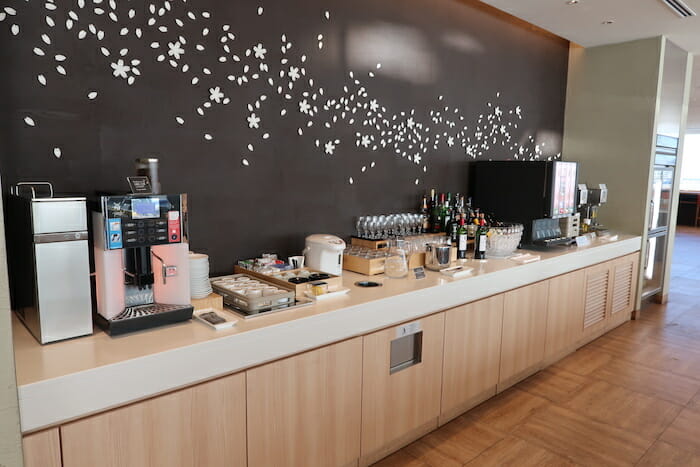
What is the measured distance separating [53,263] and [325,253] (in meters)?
1.35

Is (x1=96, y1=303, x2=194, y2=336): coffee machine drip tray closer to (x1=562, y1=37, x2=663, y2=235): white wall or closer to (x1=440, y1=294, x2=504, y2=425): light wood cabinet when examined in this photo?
(x1=440, y1=294, x2=504, y2=425): light wood cabinet

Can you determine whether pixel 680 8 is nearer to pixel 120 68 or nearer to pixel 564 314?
pixel 564 314

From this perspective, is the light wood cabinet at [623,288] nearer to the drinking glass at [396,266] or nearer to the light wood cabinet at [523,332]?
the light wood cabinet at [523,332]

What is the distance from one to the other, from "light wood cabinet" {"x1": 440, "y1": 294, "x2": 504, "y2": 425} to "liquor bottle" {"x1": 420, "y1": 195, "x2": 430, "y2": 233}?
82 cm

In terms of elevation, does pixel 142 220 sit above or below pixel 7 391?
above

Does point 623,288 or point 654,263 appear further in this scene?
point 654,263

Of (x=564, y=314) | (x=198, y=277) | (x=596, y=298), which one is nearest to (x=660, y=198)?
(x=596, y=298)

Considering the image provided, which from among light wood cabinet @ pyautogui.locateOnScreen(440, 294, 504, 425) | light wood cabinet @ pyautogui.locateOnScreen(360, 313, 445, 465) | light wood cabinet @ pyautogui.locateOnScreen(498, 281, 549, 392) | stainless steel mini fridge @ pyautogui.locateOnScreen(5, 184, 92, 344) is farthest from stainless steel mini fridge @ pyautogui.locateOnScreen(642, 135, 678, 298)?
stainless steel mini fridge @ pyautogui.locateOnScreen(5, 184, 92, 344)

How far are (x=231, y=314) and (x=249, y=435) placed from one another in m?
0.48

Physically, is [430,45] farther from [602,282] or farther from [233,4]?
[602,282]

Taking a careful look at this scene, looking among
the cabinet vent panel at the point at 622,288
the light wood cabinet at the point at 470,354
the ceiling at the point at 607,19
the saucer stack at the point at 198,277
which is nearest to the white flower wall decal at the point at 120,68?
the saucer stack at the point at 198,277

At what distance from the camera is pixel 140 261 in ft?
5.91

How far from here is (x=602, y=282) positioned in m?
4.23

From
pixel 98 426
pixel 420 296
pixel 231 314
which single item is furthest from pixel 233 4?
pixel 98 426
